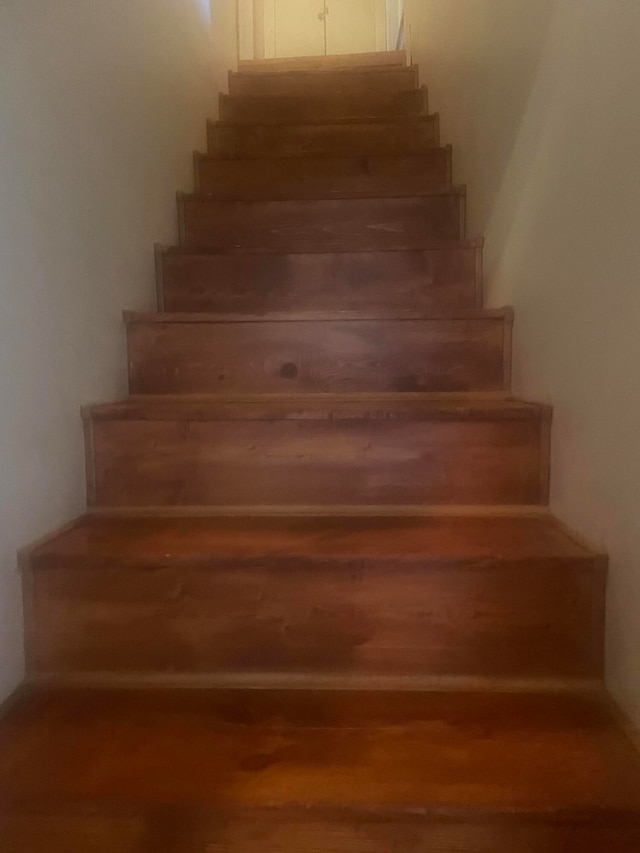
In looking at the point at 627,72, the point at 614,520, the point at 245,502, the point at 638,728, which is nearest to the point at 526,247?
the point at 627,72

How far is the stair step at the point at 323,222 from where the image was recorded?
2053mm

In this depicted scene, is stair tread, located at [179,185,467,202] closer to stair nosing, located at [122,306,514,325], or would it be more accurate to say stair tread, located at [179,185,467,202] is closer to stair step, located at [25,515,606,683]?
stair nosing, located at [122,306,514,325]

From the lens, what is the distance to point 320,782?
0.81m

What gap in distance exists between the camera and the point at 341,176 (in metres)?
2.34

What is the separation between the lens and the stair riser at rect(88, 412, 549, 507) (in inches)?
49.7

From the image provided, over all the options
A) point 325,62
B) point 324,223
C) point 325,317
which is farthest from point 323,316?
point 325,62

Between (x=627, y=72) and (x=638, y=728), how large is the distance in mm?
912

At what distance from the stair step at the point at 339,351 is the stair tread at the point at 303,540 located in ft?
1.27

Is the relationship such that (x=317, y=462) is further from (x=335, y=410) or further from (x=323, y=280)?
(x=323, y=280)

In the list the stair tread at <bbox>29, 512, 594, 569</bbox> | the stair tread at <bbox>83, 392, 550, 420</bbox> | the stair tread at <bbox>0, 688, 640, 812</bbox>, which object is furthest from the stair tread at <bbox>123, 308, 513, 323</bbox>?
the stair tread at <bbox>0, 688, 640, 812</bbox>

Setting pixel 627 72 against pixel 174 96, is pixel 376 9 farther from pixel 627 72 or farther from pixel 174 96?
pixel 627 72

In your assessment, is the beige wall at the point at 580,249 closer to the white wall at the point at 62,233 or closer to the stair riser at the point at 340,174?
the stair riser at the point at 340,174

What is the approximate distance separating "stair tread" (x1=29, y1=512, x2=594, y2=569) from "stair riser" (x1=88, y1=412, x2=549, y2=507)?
0.17ft

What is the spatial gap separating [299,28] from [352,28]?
12.8 inches
